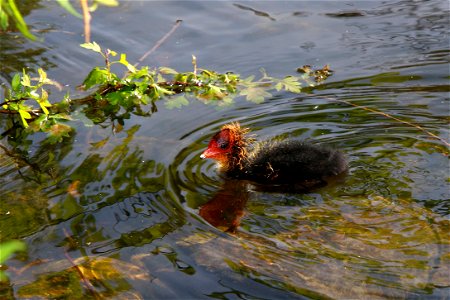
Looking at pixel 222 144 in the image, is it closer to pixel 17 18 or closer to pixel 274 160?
pixel 274 160

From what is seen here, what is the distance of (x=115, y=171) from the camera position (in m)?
5.27

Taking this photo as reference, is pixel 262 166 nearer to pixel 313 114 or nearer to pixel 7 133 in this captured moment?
pixel 313 114

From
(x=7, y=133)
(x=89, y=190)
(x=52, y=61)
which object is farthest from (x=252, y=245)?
(x=52, y=61)

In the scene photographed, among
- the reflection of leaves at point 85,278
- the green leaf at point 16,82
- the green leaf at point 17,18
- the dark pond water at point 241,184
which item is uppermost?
the green leaf at point 17,18

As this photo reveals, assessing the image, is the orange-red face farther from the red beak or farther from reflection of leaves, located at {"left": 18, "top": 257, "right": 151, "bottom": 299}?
reflection of leaves, located at {"left": 18, "top": 257, "right": 151, "bottom": 299}

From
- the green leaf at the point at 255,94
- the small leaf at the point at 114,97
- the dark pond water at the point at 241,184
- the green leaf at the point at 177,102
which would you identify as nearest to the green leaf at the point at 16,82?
the dark pond water at the point at 241,184

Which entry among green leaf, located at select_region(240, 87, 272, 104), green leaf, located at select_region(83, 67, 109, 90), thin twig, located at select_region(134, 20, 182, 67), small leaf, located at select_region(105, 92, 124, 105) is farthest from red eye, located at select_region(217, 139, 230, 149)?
thin twig, located at select_region(134, 20, 182, 67)

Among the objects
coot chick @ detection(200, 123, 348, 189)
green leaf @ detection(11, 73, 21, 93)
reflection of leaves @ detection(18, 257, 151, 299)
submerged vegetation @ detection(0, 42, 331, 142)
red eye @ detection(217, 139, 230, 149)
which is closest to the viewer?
reflection of leaves @ detection(18, 257, 151, 299)

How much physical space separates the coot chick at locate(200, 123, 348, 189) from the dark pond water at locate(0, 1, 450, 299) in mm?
161

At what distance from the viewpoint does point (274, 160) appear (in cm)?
521

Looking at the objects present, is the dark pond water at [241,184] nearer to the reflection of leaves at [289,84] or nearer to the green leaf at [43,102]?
the reflection of leaves at [289,84]

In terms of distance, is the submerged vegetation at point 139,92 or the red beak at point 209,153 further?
the submerged vegetation at point 139,92

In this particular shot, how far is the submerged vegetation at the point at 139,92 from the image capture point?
6102 millimetres

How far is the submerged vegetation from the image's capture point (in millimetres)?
6102
